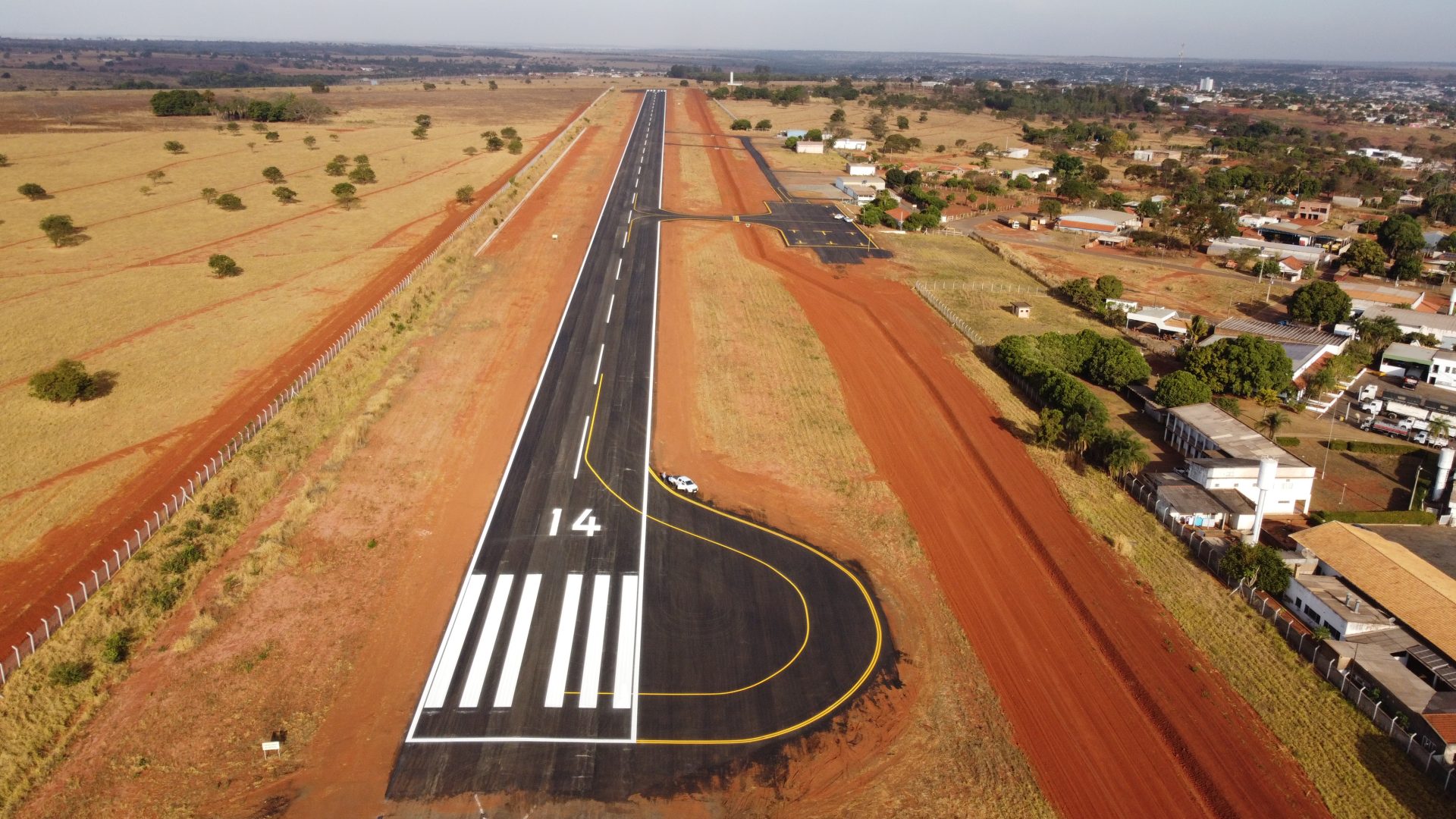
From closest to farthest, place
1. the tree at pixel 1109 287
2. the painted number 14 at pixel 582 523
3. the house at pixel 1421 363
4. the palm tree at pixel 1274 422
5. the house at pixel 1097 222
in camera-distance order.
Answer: the painted number 14 at pixel 582 523, the palm tree at pixel 1274 422, the house at pixel 1421 363, the tree at pixel 1109 287, the house at pixel 1097 222

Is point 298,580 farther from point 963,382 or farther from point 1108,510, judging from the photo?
point 963,382

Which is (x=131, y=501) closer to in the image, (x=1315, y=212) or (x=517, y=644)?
(x=517, y=644)

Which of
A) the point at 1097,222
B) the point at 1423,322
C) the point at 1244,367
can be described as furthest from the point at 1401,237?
the point at 1244,367

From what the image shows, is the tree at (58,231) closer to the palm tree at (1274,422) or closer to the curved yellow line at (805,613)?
the curved yellow line at (805,613)

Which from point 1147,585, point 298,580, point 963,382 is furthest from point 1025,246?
point 298,580

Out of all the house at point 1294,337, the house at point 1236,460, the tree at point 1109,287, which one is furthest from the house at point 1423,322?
the house at point 1236,460

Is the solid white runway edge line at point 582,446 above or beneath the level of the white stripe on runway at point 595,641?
above
